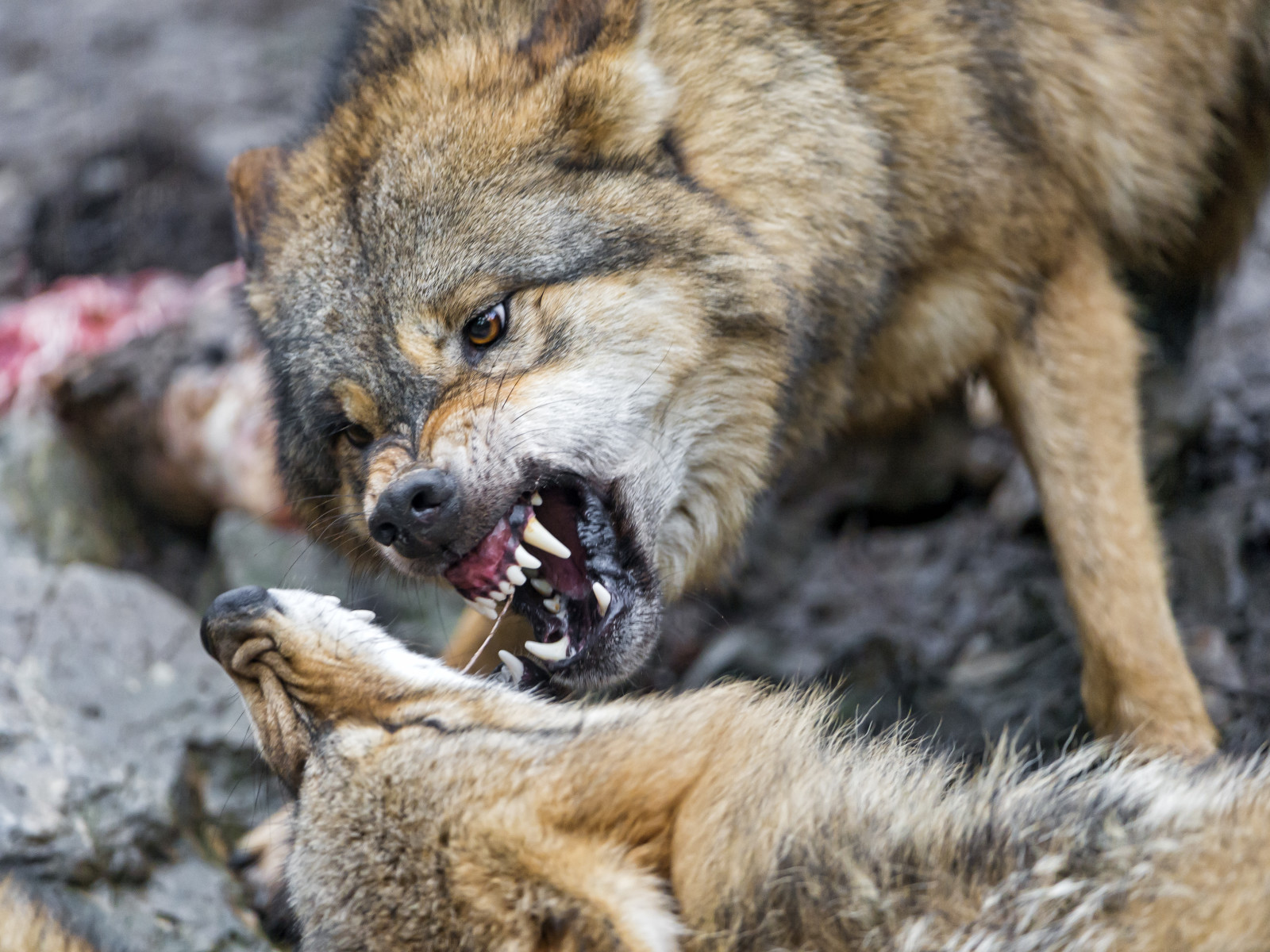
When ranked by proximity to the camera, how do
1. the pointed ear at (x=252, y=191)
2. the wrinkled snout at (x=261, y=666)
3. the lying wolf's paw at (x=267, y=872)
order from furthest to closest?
the pointed ear at (x=252, y=191), the lying wolf's paw at (x=267, y=872), the wrinkled snout at (x=261, y=666)

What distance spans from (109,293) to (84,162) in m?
1.34

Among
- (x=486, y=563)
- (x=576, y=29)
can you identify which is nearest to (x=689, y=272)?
(x=576, y=29)

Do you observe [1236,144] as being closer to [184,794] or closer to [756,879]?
[756,879]

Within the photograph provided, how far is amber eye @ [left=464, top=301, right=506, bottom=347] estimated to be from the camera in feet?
10.6

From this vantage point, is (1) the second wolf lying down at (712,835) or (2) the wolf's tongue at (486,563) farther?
(2) the wolf's tongue at (486,563)

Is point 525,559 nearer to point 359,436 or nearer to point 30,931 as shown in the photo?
point 359,436

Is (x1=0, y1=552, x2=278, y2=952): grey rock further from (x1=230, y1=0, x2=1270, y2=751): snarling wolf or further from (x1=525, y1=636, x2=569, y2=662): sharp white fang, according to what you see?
(x1=525, y1=636, x2=569, y2=662): sharp white fang

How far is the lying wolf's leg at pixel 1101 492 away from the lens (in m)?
3.66

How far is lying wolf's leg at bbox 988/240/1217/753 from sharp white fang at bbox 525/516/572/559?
5.70ft

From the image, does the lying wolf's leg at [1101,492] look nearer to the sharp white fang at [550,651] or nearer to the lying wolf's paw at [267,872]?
the sharp white fang at [550,651]

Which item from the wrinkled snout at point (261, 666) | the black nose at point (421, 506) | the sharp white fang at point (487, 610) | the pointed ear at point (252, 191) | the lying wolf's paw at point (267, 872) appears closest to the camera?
the wrinkled snout at point (261, 666)

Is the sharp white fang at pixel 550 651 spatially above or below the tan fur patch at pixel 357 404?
below

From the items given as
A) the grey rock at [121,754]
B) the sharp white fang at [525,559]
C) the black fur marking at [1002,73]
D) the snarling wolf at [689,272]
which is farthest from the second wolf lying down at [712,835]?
the black fur marking at [1002,73]

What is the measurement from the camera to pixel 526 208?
321 cm
